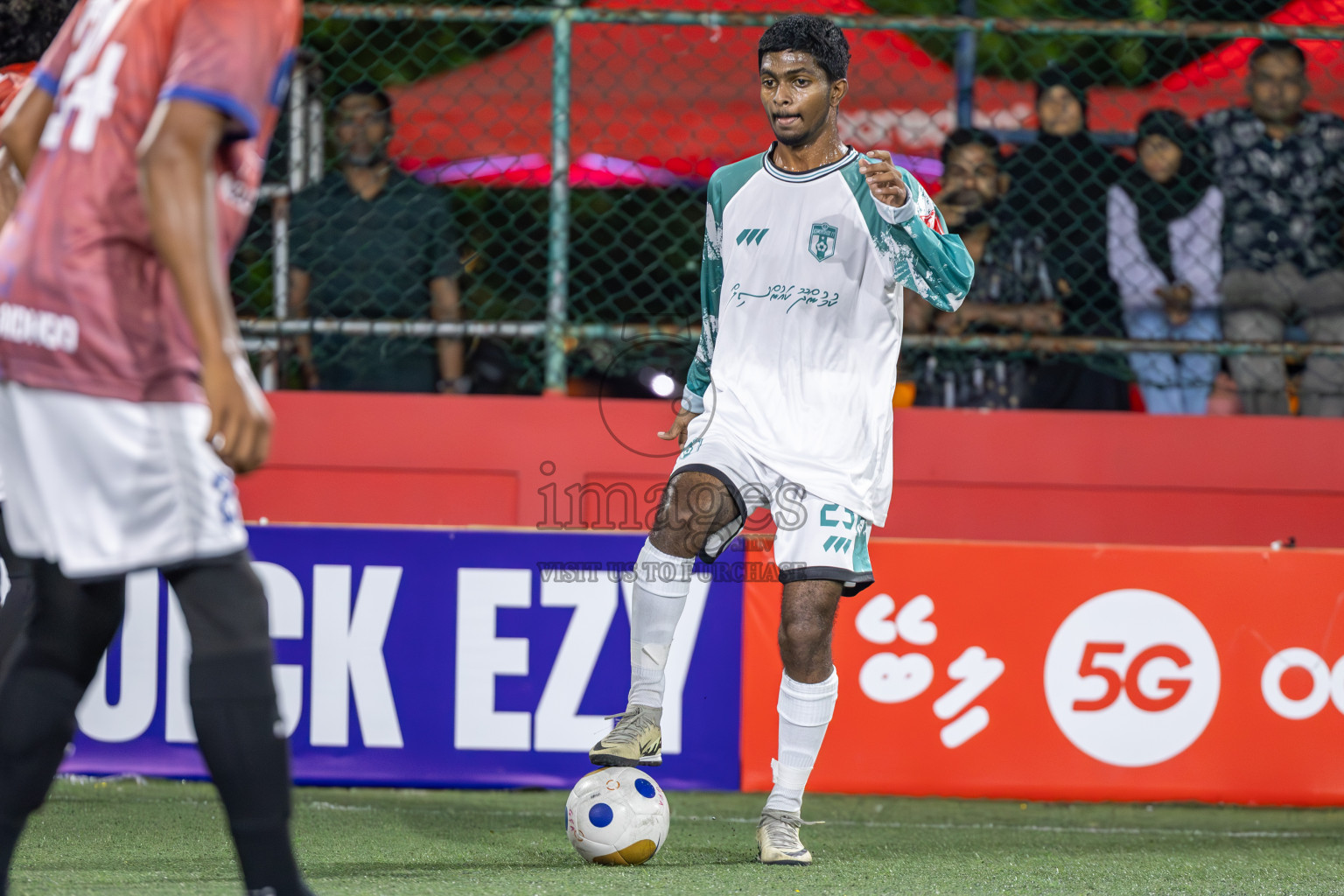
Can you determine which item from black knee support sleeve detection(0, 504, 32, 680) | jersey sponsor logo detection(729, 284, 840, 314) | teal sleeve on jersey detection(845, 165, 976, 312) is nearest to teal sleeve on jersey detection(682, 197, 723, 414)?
jersey sponsor logo detection(729, 284, 840, 314)

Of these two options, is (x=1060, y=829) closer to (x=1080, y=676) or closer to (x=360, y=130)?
(x=1080, y=676)

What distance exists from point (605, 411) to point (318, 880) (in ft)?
7.52

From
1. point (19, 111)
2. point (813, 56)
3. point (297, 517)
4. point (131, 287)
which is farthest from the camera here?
point (297, 517)

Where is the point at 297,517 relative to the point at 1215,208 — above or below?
below

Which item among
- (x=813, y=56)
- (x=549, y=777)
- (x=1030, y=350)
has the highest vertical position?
(x=813, y=56)

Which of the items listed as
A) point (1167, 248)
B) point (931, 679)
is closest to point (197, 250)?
point (931, 679)

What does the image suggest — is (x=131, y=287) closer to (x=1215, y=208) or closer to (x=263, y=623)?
(x=263, y=623)

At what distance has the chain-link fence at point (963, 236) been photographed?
16.8 feet

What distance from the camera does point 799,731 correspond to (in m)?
3.71

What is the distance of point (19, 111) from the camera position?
229 cm

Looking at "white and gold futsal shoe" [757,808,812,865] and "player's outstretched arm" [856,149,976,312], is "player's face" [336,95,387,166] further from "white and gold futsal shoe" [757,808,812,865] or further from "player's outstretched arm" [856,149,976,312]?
"white and gold futsal shoe" [757,808,812,865]

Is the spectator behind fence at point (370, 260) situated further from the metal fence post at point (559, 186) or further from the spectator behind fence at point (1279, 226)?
the spectator behind fence at point (1279, 226)

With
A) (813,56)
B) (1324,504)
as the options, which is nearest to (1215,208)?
(1324,504)

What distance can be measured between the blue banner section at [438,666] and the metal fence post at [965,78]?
2.12 metres
